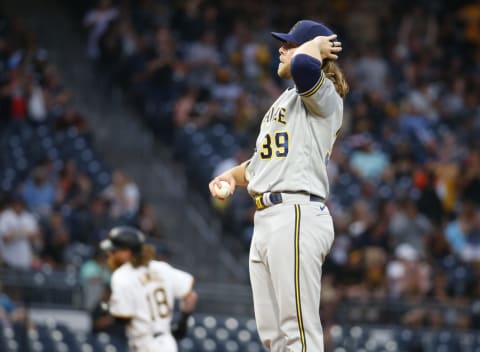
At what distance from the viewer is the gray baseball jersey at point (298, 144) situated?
5.13 meters

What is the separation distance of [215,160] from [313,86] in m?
8.88

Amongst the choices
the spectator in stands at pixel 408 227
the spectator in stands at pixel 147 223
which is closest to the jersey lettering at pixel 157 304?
the spectator in stands at pixel 147 223

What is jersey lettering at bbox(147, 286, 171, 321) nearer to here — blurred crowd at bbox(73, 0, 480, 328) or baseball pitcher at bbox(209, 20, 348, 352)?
baseball pitcher at bbox(209, 20, 348, 352)

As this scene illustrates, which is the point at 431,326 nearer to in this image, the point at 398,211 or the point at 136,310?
the point at 398,211

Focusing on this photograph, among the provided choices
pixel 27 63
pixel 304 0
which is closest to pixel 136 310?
pixel 27 63

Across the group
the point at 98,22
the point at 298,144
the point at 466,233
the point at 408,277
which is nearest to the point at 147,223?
the point at 408,277

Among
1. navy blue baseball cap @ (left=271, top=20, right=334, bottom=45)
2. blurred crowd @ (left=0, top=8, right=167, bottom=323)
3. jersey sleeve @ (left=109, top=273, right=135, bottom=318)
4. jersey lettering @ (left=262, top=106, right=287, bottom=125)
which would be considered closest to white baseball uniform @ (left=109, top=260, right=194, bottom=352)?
jersey sleeve @ (left=109, top=273, right=135, bottom=318)

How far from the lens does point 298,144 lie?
5145 mm

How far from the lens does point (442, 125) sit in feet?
53.8

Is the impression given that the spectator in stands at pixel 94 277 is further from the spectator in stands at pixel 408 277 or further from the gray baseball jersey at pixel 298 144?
the gray baseball jersey at pixel 298 144

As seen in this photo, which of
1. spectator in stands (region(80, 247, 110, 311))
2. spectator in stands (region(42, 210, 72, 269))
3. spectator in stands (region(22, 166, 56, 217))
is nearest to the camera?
spectator in stands (region(80, 247, 110, 311))

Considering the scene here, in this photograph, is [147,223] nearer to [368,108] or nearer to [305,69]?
[368,108]

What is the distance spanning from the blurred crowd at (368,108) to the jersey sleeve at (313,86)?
5.58 m

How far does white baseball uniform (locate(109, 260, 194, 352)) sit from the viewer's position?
7.07 m
